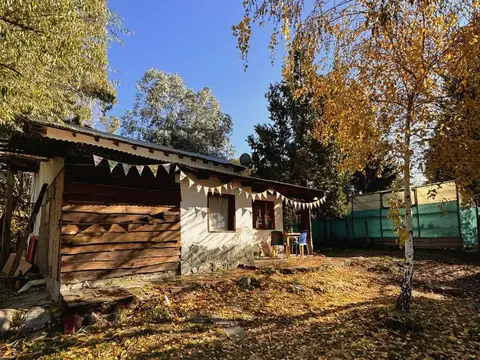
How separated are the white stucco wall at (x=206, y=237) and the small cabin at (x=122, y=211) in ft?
0.08

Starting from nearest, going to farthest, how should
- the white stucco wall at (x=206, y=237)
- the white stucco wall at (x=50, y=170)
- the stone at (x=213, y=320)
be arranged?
the stone at (x=213, y=320) → the white stucco wall at (x=50, y=170) → the white stucco wall at (x=206, y=237)

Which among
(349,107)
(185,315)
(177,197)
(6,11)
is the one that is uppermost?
(6,11)

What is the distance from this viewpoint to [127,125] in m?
23.4

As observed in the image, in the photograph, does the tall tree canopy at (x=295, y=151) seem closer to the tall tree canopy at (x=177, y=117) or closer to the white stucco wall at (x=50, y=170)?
the tall tree canopy at (x=177, y=117)

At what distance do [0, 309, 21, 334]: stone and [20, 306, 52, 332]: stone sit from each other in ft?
0.57

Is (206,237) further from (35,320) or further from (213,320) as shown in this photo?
(35,320)

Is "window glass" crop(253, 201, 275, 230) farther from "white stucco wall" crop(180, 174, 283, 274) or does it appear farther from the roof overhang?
the roof overhang

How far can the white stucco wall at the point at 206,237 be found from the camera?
7.62 meters

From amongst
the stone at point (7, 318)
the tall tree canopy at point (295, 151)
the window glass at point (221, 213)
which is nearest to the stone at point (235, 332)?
the stone at point (7, 318)

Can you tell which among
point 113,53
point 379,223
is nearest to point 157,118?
point 113,53

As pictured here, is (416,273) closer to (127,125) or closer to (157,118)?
(157,118)

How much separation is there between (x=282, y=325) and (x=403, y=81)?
15.8ft

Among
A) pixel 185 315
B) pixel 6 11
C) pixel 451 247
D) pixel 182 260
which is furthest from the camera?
pixel 451 247

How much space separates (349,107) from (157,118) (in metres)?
19.1
